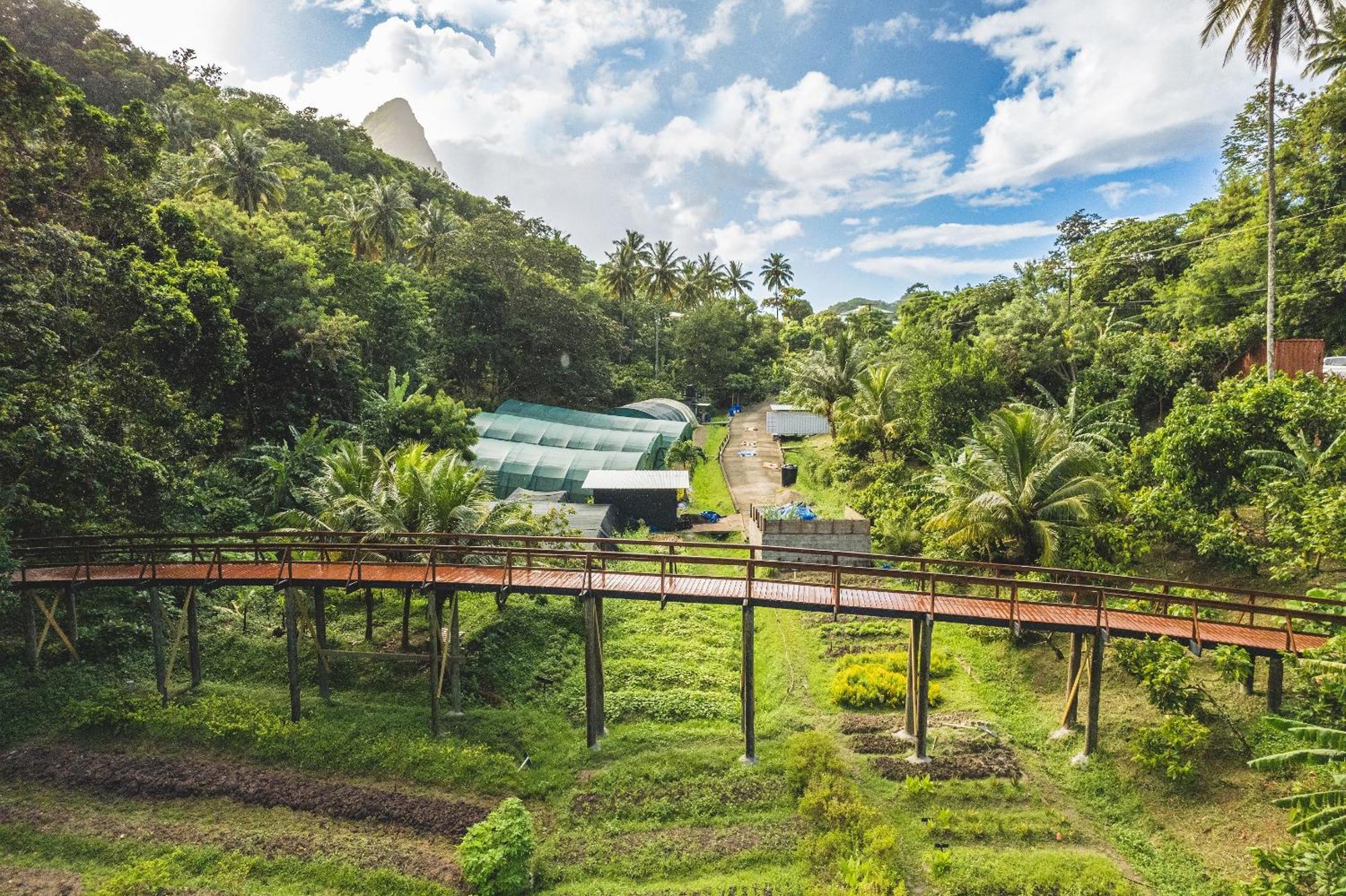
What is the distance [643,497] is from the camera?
2886cm

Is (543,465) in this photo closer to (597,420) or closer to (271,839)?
(597,420)

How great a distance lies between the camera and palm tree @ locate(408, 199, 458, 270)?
4949 cm

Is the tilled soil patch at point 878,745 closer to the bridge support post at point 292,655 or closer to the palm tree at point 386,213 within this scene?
the bridge support post at point 292,655

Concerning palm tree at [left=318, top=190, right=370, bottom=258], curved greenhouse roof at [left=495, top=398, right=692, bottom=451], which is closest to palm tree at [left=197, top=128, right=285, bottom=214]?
palm tree at [left=318, top=190, right=370, bottom=258]

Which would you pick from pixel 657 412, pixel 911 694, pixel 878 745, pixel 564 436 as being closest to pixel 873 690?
pixel 911 694

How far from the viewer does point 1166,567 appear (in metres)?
18.8

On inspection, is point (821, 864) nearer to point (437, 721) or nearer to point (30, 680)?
point (437, 721)

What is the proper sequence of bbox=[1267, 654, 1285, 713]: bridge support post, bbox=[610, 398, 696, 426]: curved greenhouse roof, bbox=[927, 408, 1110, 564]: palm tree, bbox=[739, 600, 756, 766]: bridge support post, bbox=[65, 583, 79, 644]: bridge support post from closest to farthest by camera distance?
bbox=[1267, 654, 1285, 713]: bridge support post
bbox=[739, 600, 756, 766]: bridge support post
bbox=[65, 583, 79, 644]: bridge support post
bbox=[927, 408, 1110, 564]: palm tree
bbox=[610, 398, 696, 426]: curved greenhouse roof

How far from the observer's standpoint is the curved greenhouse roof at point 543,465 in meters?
31.2

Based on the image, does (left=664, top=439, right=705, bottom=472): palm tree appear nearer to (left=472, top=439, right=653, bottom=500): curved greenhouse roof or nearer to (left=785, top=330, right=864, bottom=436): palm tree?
(left=472, top=439, right=653, bottom=500): curved greenhouse roof

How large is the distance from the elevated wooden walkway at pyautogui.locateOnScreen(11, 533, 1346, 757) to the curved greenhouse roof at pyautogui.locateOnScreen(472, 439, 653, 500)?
13.8 m

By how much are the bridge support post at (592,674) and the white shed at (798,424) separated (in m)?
32.6

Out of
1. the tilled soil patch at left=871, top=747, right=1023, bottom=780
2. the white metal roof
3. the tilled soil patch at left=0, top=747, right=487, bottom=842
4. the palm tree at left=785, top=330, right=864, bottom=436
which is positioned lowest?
the tilled soil patch at left=0, top=747, right=487, bottom=842

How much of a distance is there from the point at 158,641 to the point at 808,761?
49.5ft
